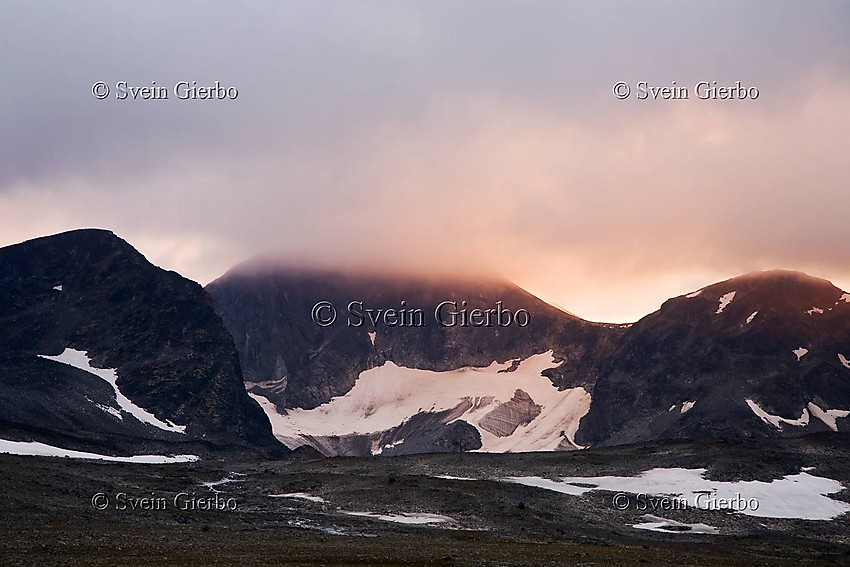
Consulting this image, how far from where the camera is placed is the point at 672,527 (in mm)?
102500

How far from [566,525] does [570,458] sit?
6113 centimetres

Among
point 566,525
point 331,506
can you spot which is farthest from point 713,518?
point 331,506

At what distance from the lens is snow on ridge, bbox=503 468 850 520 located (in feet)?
375

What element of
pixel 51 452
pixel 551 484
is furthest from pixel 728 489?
pixel 51 452

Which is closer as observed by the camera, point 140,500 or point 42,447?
point 140,500

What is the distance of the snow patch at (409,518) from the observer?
9794 centimetres

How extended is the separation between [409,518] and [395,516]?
5.40 ft

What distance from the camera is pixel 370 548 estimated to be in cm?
7194

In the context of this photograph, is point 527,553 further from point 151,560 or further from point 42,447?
point 42,447

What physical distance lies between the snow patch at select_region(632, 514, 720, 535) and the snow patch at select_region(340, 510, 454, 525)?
21.0 metres

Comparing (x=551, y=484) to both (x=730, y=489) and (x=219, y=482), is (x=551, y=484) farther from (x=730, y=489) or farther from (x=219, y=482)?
(x=219, y=482)

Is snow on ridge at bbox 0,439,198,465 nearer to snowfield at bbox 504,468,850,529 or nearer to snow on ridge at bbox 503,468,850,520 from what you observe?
snow on ridge at bbox 503,468,850,520

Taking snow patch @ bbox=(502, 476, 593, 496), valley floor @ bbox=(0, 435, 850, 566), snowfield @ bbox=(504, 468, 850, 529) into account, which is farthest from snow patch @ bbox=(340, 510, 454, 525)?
snowfield @ bbox=(504, 468, 850, 529)

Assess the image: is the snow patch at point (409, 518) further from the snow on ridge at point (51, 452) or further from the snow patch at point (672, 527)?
the snow on ridge at point (51, 452)
